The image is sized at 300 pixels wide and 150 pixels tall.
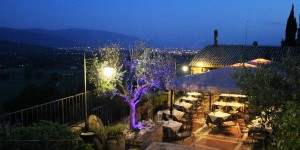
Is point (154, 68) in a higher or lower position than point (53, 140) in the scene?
higher

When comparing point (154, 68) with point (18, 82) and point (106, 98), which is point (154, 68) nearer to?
point (106, 98)

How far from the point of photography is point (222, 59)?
2648cm

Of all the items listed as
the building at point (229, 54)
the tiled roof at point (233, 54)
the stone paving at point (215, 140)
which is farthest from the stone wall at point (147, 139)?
the tiled roof at point (233, 54)

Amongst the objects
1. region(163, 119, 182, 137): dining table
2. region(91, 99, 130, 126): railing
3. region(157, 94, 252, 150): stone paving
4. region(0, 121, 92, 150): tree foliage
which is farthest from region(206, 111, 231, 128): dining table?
region(0, 121, 92, 150): tree foliage

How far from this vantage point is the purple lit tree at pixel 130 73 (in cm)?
935

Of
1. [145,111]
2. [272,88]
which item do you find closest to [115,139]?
[145,111]

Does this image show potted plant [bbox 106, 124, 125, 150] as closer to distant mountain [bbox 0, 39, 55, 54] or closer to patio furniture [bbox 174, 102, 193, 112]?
patio furniture [bbox 174, 102, 193, 112]

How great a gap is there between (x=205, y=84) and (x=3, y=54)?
6601cm

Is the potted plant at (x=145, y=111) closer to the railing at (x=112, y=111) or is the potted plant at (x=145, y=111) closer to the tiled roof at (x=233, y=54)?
the railing at (x=112, y=111)

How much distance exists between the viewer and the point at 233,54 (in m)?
Answer: 27.3

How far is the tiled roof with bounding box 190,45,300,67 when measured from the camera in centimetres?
2595

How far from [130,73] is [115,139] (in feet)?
11.7

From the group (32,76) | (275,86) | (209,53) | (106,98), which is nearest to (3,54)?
(32,76)

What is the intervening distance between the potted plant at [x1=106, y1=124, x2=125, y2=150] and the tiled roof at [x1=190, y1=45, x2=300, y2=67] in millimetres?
19255
